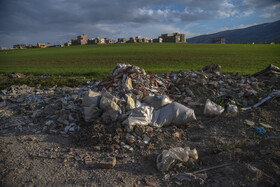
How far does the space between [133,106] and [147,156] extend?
4.40ft

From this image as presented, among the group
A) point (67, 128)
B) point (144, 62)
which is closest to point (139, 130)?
point (67, 128)

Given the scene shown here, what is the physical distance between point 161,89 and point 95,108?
8.03 ft

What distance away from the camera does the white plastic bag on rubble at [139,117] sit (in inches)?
139

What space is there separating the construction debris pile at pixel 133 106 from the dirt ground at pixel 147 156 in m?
0.15

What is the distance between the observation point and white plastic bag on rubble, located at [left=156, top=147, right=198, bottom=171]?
266 centimetres

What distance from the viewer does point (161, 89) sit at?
565 centimetres

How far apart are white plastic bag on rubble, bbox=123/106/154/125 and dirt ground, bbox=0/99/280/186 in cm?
26

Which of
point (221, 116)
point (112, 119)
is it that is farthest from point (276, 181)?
point (112, 119)

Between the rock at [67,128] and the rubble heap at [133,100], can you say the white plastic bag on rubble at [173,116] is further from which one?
the rock at [67,128]

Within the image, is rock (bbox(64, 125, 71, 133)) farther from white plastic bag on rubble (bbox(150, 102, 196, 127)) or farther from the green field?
the green field

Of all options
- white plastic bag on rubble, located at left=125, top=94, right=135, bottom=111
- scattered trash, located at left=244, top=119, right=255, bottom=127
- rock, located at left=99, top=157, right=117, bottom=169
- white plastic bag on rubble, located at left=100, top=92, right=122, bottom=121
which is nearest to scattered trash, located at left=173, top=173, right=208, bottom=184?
rock, located at left=99, top=157, right=117, bottom=169

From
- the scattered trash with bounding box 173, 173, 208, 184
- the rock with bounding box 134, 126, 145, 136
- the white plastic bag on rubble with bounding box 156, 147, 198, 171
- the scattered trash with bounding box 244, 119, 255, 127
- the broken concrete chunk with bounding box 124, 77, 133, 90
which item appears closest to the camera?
the scattered trash with bounding box 173, 173, 208, 184

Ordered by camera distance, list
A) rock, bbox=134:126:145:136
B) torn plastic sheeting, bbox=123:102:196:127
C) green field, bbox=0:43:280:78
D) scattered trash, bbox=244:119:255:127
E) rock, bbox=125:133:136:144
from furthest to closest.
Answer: green field, bbox=0:43:280:78 → scattered trash, bbox=244:119:255:127 → torn plastic sheeting, bbox=123:102:196:127 → rock, bbox=134:126:145:136 → rock, bbox=125:133:136:144

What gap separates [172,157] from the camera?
8.83ft
